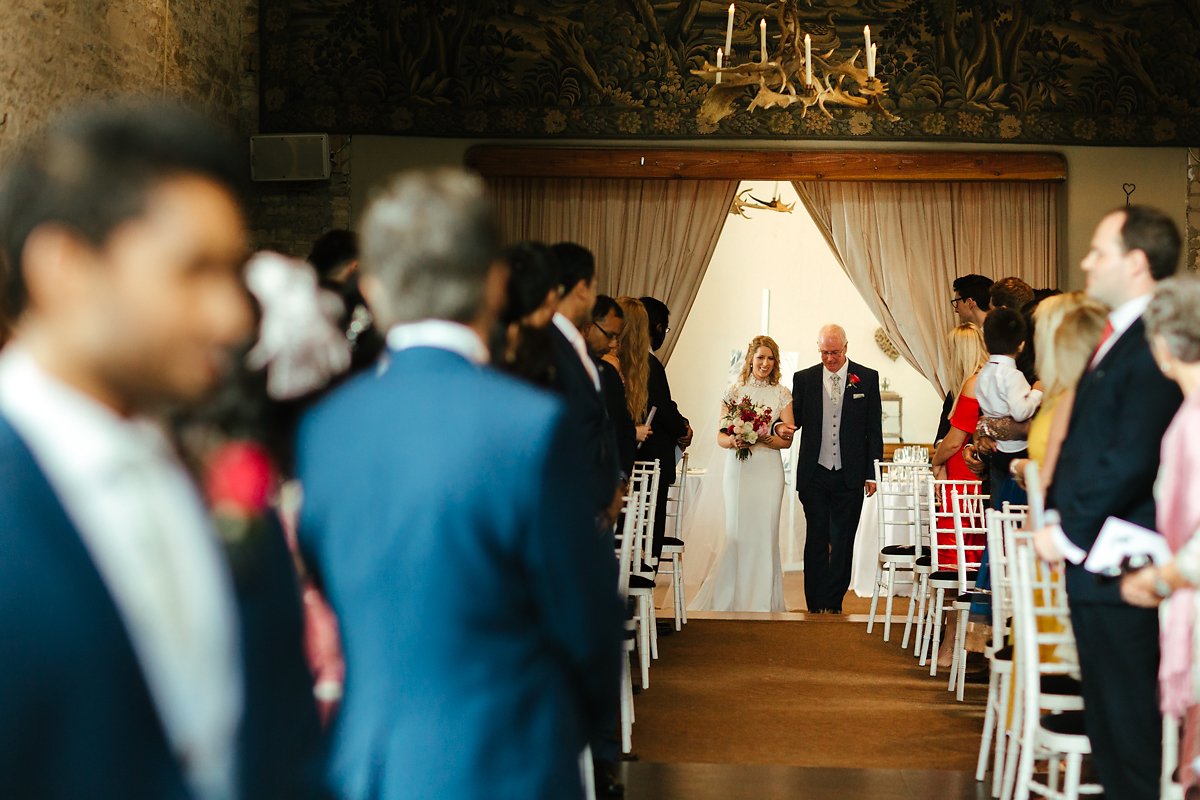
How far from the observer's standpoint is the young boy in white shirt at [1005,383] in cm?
578

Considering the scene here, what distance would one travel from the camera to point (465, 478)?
1.57 meters

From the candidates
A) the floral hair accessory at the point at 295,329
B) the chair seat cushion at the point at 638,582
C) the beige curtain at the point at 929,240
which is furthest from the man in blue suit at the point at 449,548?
the beige curtain at the point at 929,240

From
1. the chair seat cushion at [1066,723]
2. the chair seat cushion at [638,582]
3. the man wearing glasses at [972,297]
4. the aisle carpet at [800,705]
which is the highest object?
the man wearing glasses at [972,297]

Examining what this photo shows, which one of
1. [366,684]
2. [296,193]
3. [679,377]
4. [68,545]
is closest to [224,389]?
[68,545]

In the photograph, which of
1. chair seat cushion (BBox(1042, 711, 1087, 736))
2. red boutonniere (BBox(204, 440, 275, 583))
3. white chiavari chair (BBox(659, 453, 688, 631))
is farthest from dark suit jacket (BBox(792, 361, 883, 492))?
red boutonniere (BBox(204, 440, 275, 583))

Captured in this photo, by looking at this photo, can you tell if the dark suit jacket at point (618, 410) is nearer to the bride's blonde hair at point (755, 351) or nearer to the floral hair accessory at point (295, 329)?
the floral hair accessory at point (295, 329)

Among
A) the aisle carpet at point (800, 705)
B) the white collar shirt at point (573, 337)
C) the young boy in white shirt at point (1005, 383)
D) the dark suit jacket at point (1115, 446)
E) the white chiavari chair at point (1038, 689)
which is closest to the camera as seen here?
the dark suit jacket at point (1115, 446)

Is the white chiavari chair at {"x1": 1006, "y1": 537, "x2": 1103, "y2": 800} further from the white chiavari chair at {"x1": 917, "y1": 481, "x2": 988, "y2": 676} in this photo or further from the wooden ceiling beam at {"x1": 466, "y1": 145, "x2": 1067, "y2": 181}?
the wooden ceiling beam at {"x1": 466, "y1": 145, "x2": 1067, "y2": 181}

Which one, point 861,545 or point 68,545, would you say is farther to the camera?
point 861,545

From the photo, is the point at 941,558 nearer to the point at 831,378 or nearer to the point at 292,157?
the point at 831,378

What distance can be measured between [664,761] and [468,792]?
369cm

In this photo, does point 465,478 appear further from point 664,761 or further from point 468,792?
point 664,761

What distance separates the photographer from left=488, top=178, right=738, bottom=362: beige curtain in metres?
10.4

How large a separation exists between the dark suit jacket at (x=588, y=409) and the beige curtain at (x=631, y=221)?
6.46 meters
